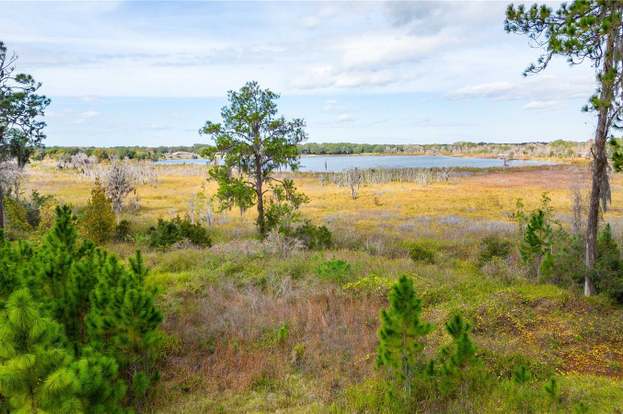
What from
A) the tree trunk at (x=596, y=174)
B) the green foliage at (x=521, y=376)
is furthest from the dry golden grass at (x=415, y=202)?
the green foliage at (x=521, y=376)

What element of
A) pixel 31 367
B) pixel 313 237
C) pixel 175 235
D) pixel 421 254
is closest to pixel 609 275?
pixel 421 254

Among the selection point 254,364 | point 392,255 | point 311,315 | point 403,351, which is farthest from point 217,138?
point 403,351

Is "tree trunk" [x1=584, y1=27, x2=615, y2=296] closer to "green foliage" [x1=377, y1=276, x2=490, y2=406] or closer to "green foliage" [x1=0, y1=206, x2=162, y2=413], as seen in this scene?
"green foliage" [x1=377, y1=276, x2=490, y2=406]

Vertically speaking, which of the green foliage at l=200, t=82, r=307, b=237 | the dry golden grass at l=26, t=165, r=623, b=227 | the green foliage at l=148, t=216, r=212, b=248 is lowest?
the dry golden grass at l=26, t=165, r=623, b=227

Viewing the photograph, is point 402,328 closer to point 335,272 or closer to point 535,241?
point 335,272

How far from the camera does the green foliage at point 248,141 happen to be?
18.5 metres

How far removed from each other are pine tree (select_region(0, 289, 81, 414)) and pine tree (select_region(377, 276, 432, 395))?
3.67 meters

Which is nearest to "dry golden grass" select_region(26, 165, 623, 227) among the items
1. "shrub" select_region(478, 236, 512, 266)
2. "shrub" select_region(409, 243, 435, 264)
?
"shrub" select_region(409, 243, 435, 264)

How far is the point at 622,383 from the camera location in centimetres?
621

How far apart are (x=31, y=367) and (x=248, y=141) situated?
1562 cm

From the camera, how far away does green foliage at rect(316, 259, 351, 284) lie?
1200 cm

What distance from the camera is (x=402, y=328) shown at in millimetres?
5750

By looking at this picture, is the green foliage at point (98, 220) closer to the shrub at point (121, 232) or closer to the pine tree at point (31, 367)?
the shrub at point (121, 232)

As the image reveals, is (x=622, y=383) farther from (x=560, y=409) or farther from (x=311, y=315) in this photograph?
(x=311, y=315)
